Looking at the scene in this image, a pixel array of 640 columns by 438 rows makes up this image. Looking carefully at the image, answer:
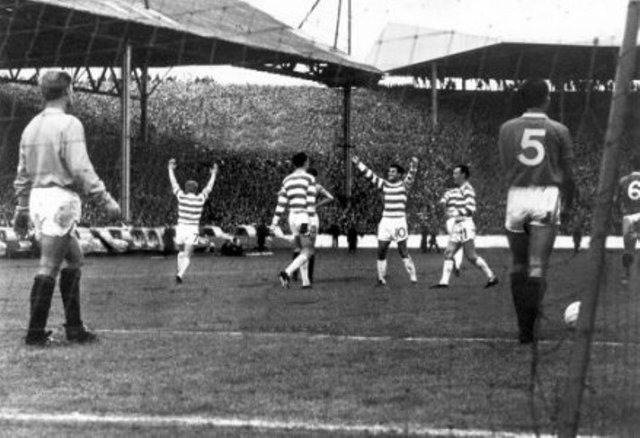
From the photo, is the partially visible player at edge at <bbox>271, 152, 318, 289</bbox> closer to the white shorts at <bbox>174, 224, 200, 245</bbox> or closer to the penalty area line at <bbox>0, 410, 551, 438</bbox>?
the white shorts at <bbox>174, 224, 200, 245</bbox>

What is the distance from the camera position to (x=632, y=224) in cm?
1650

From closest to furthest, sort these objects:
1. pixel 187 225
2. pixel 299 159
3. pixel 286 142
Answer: pixel 299 159
pixel 187 225
pixel 286 142

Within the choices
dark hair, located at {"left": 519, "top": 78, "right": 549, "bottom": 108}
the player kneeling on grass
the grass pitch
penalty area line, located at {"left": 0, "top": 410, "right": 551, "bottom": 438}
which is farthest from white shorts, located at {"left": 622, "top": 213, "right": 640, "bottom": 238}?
penalty area line, located at {"left": 0, "top": 410, "right": 551, "bottom": 438}

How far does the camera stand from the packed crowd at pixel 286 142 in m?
34.2

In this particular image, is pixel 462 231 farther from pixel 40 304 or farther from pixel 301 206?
pixel 40 304

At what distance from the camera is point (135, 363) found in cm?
770

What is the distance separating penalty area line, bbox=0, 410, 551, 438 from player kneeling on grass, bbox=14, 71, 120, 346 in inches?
117

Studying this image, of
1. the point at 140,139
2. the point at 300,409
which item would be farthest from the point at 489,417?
the point at 140,139

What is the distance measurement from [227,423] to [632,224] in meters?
11.9

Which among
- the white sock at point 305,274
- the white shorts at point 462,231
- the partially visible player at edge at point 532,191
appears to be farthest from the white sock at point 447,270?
the partially visible player at edge at point 532,191

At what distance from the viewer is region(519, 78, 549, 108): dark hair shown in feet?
30.0

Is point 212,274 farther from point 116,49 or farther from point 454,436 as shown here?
point 454,436

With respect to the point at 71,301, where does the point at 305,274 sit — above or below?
below

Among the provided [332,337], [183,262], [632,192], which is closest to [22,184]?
[332,337]
